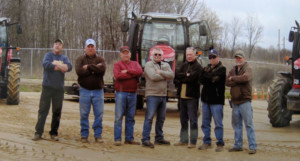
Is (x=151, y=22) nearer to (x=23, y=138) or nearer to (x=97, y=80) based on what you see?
(x=97, y=80)

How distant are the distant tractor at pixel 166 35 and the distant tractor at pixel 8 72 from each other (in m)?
4.05

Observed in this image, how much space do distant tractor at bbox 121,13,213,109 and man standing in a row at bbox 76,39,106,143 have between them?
15.0ft

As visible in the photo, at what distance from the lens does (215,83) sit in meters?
7.14

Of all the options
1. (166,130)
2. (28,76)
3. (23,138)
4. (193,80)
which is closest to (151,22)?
(166,130)

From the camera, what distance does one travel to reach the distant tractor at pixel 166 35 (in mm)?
12164

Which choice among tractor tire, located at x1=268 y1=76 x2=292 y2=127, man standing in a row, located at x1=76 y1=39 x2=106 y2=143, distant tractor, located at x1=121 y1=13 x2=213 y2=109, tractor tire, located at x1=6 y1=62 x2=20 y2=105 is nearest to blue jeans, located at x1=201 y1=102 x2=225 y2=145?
man standing in a row, located at x1=76 y1=39 x2=106 y2=143

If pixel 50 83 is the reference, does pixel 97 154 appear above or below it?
below

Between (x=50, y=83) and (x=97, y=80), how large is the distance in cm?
89

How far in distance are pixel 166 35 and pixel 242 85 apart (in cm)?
561

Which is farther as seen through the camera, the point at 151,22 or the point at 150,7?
the point at 150,7

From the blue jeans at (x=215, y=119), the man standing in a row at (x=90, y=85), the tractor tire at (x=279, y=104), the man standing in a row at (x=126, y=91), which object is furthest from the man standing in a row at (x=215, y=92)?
the tractor tire at (x=279, y=104)

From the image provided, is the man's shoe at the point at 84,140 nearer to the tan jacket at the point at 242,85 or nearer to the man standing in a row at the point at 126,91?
the man standing in a row at the point at 126,91

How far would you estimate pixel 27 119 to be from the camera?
1033 centimetres

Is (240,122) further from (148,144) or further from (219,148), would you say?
(148,144)
